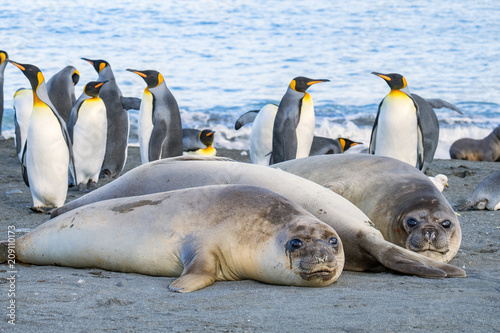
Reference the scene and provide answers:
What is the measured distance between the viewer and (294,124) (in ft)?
28.6

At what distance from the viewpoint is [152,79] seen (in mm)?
8602

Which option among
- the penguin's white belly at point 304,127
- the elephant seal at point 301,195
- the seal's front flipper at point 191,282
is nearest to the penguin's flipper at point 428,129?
the penguin's white belly at point 304,127

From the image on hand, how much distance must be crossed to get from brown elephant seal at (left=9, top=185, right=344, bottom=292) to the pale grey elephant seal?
354 centimetres

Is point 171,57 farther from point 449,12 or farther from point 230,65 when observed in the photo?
point 449,12

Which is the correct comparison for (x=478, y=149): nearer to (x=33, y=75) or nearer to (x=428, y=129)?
(x=428, y=129)

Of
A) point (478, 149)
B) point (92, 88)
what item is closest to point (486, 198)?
point (92, 88)

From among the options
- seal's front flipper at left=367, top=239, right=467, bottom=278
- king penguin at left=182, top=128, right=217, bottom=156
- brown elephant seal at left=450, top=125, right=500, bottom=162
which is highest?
seal's front flipper at left=367, top=239, right=467, bottom=278

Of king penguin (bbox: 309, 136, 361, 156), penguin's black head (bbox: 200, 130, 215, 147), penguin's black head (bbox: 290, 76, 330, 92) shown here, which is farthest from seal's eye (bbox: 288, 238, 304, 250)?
penguin's black head (bbox: 200, 130, 215, 147)

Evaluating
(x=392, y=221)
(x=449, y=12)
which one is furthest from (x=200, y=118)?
(x=449, y=12)

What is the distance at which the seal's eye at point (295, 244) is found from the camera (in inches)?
122

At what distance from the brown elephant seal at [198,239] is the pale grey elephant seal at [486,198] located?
3545 millimetres

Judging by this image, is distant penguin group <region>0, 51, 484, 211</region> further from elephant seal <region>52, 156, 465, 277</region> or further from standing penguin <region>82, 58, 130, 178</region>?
elephant seal <region>52, 156, 465, 277</region>

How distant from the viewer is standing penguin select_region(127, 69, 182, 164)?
8352mm

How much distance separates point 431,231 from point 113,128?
648 centimetres
